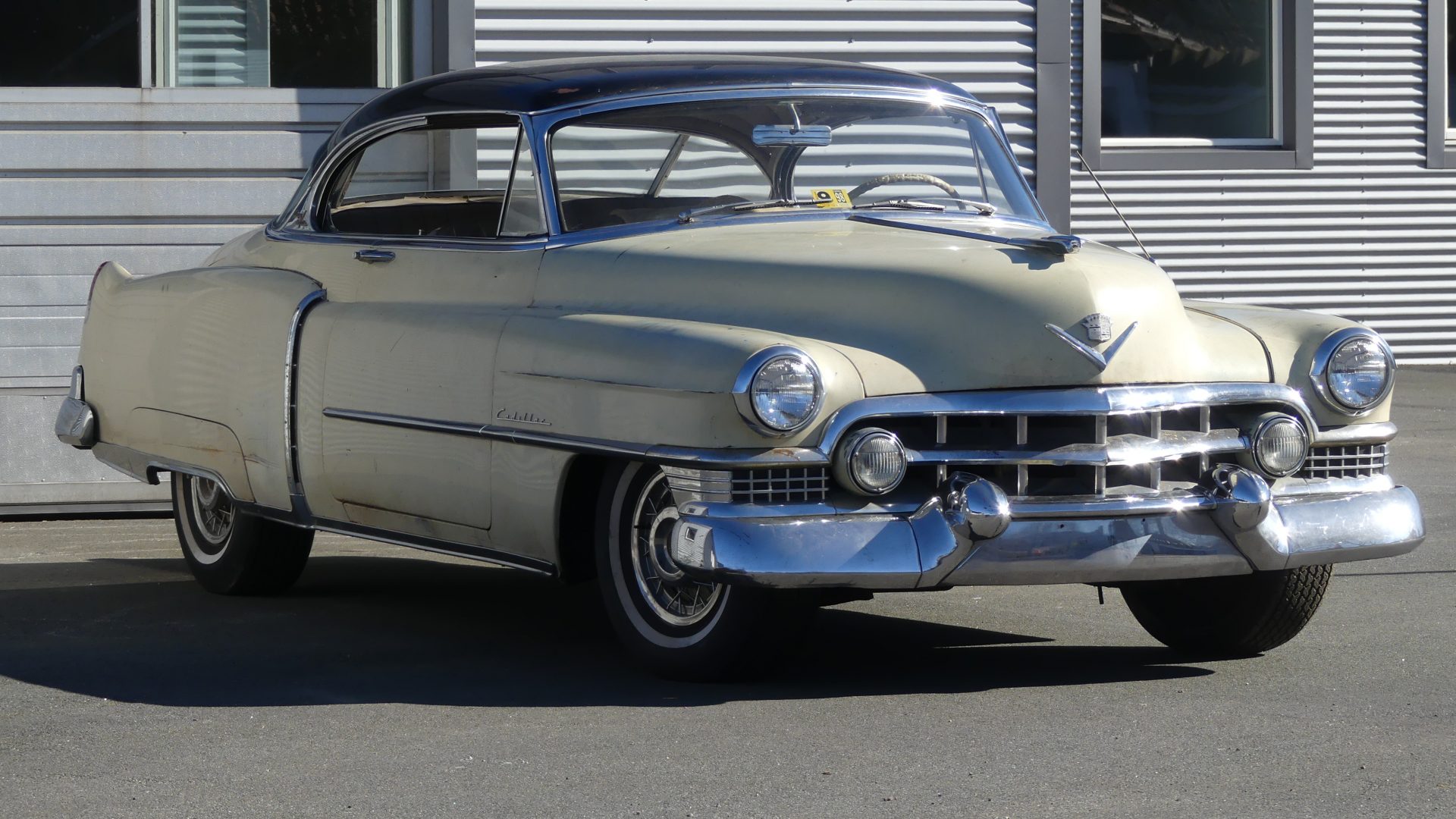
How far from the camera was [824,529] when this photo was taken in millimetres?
4828

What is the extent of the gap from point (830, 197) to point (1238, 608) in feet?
5.36

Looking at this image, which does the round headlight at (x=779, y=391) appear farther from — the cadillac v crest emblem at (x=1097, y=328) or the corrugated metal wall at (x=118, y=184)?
the corrugated metal wall at (x=118, y=184)

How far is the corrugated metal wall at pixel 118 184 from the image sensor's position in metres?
9.92

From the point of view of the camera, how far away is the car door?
18.7 ft

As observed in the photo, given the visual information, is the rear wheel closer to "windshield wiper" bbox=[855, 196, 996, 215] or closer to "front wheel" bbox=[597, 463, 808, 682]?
"front wheel" bbox=[597, 463, 808, 682]

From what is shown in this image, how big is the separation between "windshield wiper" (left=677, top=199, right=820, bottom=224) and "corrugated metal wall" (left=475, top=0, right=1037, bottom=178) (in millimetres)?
4889

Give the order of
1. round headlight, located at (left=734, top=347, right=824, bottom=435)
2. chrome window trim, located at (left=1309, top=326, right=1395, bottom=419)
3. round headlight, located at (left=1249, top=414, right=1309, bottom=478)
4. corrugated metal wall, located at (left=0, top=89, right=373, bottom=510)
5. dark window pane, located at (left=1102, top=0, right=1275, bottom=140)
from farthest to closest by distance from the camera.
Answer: dark window pane, located at (left=1102, top=0, right=1275, bottom=140) → corrugated metal wall, located at (left=0, top=89, right=373, bottom=510) → chrome window trim, located at (left=1309, top=326, right=1395, bottom=419) → round headlight, located at (left=1249, top=414, right=1309, bottom=478) → round headlight, located at (left=734, top=347, right=824, bottom=435)

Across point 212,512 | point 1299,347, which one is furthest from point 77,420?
point 1299,347


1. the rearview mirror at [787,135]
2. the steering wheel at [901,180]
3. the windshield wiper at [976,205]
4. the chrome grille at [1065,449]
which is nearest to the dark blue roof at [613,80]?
the rearview mirror at [787,135]

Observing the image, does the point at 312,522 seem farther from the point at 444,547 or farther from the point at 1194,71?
the point at 1194,71

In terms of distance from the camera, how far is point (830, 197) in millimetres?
6113

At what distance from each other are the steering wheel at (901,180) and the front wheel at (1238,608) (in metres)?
1.35

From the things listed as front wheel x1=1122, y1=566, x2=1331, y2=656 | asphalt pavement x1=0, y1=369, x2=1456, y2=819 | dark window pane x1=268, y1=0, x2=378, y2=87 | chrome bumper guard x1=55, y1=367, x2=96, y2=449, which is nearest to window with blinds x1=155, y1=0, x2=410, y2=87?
dark window pane x1=268, y1=0, x2=378, y2=87

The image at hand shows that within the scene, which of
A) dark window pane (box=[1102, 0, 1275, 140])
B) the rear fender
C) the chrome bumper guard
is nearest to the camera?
the rear fender
